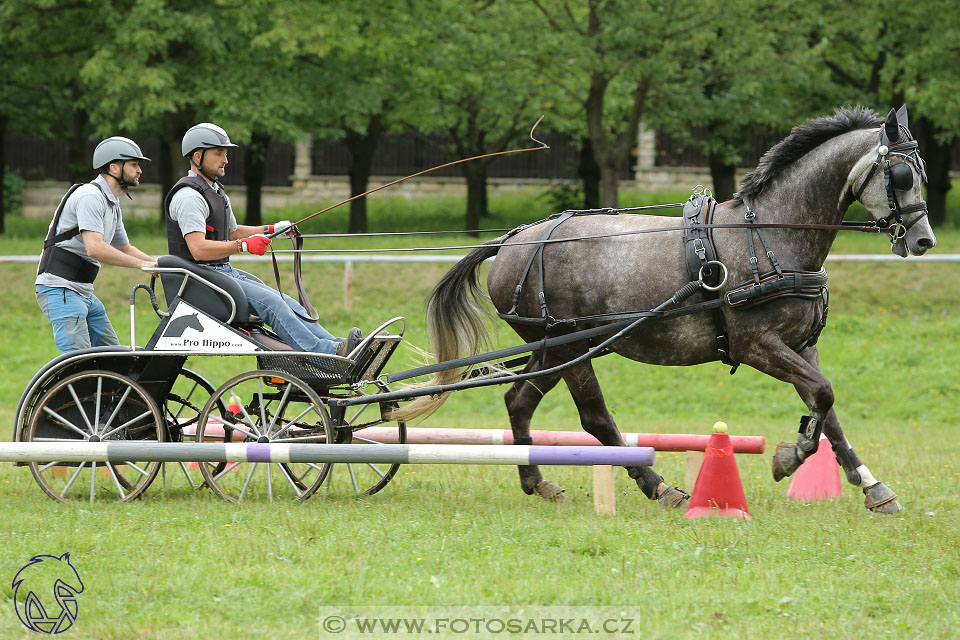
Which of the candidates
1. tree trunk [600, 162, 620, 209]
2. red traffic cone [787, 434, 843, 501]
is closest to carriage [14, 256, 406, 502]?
red traffic cone [787, 434, 843, 501]

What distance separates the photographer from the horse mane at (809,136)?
21.2 feet

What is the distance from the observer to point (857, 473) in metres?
6.53

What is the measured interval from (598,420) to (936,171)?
19996 mm

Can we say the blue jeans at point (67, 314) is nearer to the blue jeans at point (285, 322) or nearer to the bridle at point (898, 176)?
the blue jeans at point (285, 322)

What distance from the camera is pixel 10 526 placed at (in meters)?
5.76

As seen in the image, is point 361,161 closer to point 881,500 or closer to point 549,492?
point 549,492

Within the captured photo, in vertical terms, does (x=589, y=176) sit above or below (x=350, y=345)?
above

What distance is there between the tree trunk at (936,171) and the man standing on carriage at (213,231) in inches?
767

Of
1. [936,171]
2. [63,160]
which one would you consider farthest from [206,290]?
[63,160]

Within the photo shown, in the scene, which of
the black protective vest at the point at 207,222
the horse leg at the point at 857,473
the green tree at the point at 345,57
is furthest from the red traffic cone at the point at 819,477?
the green tree at the point at 345,57

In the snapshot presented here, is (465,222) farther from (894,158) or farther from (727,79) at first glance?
(894,158)

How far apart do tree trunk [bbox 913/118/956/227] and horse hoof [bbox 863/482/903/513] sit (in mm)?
18031

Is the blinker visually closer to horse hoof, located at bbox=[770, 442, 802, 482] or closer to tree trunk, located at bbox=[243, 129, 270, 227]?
horse hoof, located at bbox=[770, 442, 802, 482]

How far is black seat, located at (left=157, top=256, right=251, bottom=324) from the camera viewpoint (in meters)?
6.50
